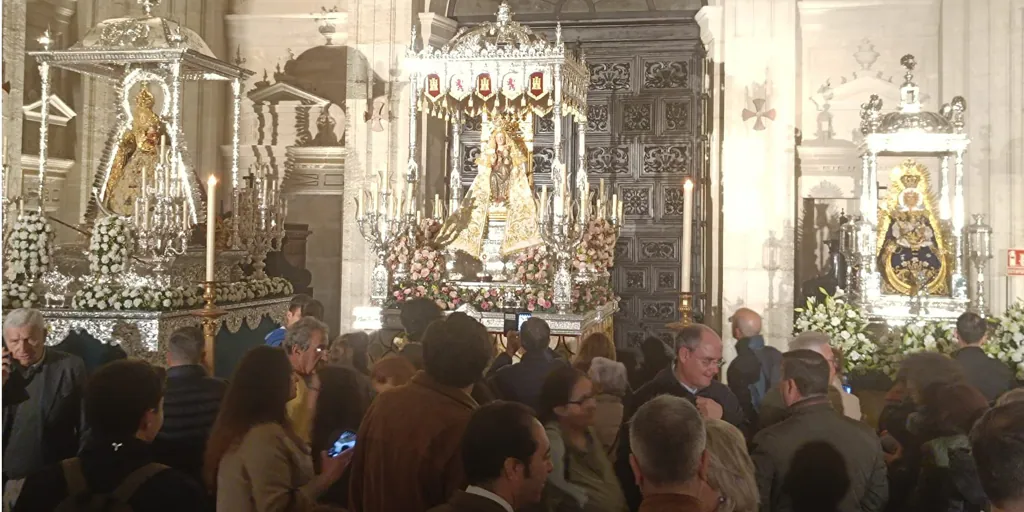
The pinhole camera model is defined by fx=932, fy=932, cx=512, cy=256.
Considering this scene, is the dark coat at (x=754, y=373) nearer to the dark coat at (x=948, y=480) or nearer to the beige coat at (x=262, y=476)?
the dark coat at (x=948, y=480)

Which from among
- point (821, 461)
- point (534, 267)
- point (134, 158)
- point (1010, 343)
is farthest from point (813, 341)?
point (134, 158)

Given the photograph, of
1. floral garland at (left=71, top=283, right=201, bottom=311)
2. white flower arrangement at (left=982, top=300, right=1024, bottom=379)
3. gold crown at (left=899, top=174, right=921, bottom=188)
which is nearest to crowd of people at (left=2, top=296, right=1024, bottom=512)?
floral garland at (left=71, top=283, right=201, bottom=311)

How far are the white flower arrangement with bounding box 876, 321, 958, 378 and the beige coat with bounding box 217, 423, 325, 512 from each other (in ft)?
23.1

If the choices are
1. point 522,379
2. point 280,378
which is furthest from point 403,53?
point 280,378

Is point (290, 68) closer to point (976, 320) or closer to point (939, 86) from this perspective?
point (939, 86)

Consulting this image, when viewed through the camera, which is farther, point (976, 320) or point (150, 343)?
point (150, 343)

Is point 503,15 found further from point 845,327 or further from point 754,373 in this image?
point 754,373

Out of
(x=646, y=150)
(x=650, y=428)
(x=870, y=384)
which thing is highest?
(x=646, y=150)

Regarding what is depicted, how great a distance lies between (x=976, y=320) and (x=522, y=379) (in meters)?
3.34

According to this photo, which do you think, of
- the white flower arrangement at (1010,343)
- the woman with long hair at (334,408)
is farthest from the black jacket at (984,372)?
the woman with long hair at (334,408)

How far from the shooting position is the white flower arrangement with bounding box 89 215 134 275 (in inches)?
328

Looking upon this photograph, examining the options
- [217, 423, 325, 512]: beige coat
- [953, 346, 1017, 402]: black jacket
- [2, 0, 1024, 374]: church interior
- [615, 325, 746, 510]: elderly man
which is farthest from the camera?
[2, 0, 1024, 374]: church interior

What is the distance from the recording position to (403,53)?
37.3 feet

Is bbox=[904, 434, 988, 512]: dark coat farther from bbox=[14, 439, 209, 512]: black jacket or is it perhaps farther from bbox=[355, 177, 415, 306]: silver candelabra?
bbox=[355, 177, 415, 306]: silver candelabra
